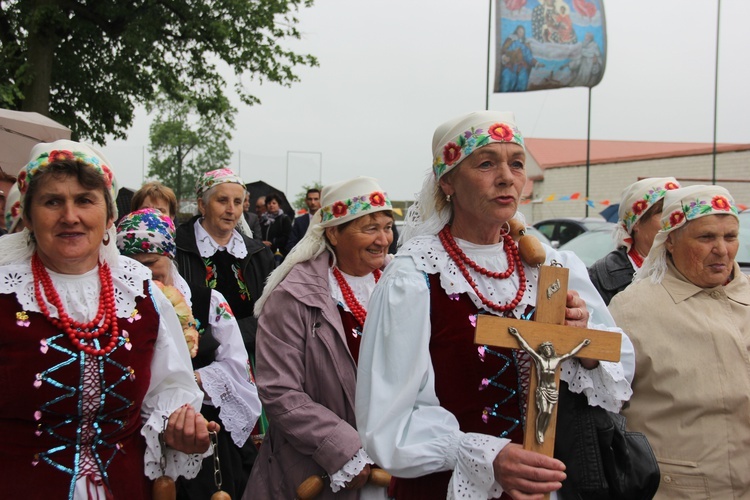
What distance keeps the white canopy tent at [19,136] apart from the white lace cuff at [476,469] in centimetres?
427

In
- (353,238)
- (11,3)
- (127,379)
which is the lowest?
(127,379)

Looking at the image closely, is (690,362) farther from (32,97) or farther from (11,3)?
(11,3)

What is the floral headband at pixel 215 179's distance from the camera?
5.38 m

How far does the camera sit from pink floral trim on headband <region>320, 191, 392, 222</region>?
11.8 ft

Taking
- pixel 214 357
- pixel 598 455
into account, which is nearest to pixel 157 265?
pixel 214 357

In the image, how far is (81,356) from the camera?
2.29 metres

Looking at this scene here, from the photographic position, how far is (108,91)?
15281mm

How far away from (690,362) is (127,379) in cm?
237

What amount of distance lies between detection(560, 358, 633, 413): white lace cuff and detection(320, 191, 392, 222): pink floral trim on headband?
66.7 inches

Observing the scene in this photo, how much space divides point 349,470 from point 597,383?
1.21m

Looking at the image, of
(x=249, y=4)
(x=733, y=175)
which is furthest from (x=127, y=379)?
(x=733, y=175)

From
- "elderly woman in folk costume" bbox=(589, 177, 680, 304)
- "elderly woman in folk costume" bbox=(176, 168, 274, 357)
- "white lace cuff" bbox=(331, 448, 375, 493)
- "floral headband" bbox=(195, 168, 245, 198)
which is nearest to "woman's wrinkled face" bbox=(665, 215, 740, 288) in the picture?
"elderly woman in folk costume" bbox=(589, 177, 680, 304)

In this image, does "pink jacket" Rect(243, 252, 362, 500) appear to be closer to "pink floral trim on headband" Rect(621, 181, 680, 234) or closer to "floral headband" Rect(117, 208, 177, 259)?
"floral headband" Rect(117, 208, 177, 259)

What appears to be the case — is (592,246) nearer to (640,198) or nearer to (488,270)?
(640,198)
